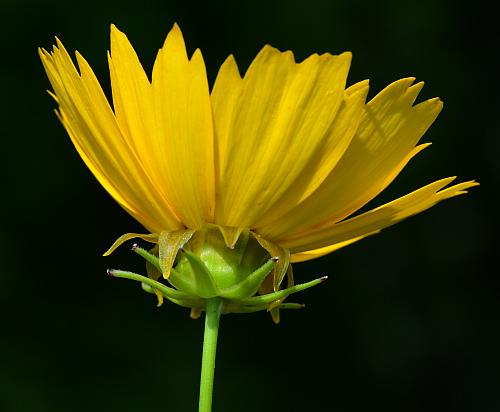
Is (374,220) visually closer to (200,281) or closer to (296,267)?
(200,281)

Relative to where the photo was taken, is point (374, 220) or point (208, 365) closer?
point (208, 365)

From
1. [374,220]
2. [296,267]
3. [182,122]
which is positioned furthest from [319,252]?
[296,267]

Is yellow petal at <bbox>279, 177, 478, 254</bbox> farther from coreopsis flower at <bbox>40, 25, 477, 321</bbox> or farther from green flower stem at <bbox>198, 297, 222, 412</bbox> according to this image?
green flower stem at <bbox>198, 297, 222, 412</bbox>

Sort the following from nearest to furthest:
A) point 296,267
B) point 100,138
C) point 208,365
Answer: point 208,365, point 100,138, point 296,267

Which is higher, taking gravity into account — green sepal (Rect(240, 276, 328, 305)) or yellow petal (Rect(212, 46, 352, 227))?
yellow petal (Rect(212, 46, 352, 227))

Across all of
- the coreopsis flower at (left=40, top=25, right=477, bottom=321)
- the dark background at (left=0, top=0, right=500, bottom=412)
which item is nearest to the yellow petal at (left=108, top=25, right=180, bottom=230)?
the coreopsis flower at (left=40, top=25, right=477, bottom=321)

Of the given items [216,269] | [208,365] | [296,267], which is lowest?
[208,365]
